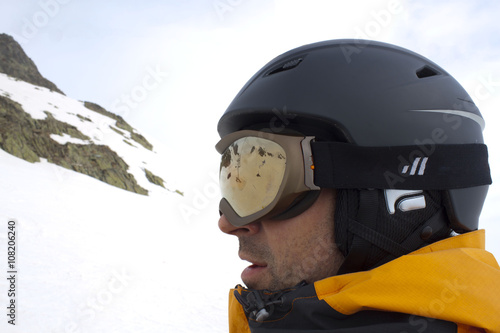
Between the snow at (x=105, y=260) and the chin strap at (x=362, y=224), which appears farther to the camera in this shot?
the snow at (x=105, y=260)

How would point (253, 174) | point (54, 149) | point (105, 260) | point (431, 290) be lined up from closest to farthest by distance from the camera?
point (431, 290) → point (253, 174) → point (105, 260) → point (54, 149)

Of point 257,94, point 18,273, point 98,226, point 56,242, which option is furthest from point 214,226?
point 257,94

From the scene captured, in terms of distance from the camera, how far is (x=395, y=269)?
4.42ft

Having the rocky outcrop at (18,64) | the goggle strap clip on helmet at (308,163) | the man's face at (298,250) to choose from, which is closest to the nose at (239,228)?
the man's face at (298,250)

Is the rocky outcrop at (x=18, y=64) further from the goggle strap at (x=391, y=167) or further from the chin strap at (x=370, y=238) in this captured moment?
the chin strap at (x=370, y=238)

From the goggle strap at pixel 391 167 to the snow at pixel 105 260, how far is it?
633 cm

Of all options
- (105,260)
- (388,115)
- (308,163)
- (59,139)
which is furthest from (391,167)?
(59,139)

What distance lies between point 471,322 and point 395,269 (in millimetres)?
291

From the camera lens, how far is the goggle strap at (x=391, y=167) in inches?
63.8

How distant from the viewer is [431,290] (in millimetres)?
1242

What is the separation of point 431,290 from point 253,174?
3.17 ft

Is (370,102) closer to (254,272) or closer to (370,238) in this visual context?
(370,238)

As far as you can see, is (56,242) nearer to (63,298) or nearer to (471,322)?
(63,298)

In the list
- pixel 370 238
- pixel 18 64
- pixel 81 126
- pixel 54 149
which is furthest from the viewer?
pixel 18 64
